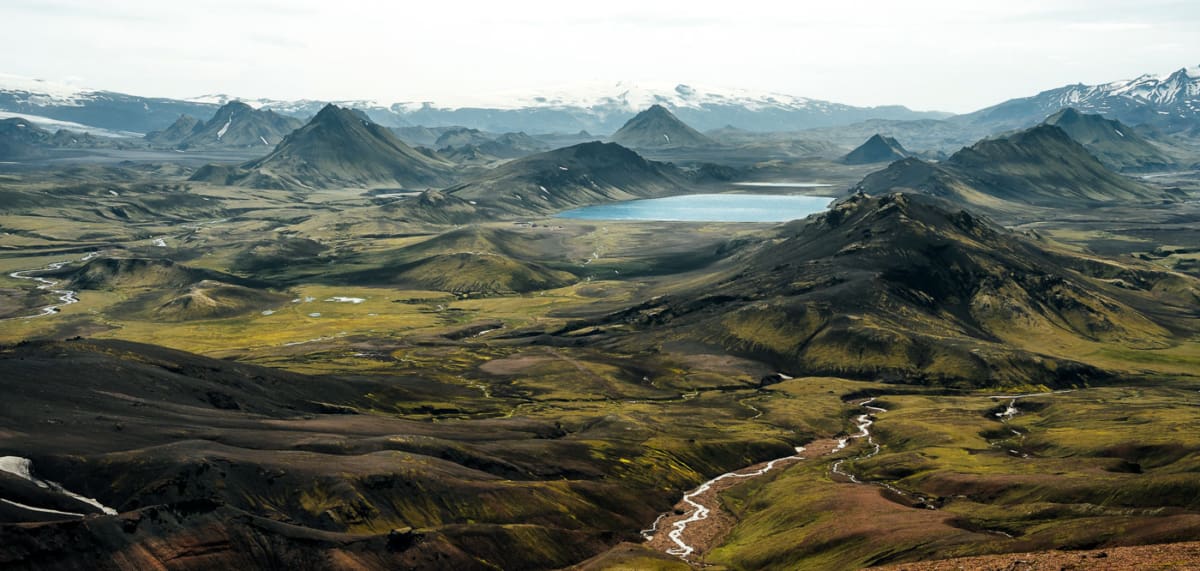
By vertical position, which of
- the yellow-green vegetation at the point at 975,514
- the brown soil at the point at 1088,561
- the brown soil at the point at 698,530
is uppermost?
the brown soil at the point at 1088,561

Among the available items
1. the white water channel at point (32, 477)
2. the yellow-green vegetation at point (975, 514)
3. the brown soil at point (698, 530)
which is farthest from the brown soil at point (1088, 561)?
the white water channel at point (32, 477)

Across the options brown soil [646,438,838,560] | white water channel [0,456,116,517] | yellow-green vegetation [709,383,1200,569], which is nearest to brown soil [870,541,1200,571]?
yellow-green vegetation [709,383,1200,569]

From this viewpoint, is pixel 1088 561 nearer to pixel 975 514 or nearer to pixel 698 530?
pixel 975 514

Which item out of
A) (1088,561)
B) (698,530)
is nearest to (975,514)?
(1088,561)

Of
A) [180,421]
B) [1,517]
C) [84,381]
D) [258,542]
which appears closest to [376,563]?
[258,542]

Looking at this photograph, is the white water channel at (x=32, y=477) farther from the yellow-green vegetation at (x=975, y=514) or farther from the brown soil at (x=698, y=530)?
the yellow-green vegetation at (x=975, y=514)

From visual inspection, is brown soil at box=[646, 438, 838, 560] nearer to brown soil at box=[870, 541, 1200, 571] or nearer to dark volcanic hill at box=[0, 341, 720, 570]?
dark volcanic hill at box=[0, 341, 720, 570]

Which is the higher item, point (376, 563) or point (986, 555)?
point (986, 555)

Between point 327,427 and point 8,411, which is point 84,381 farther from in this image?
point 327,427
